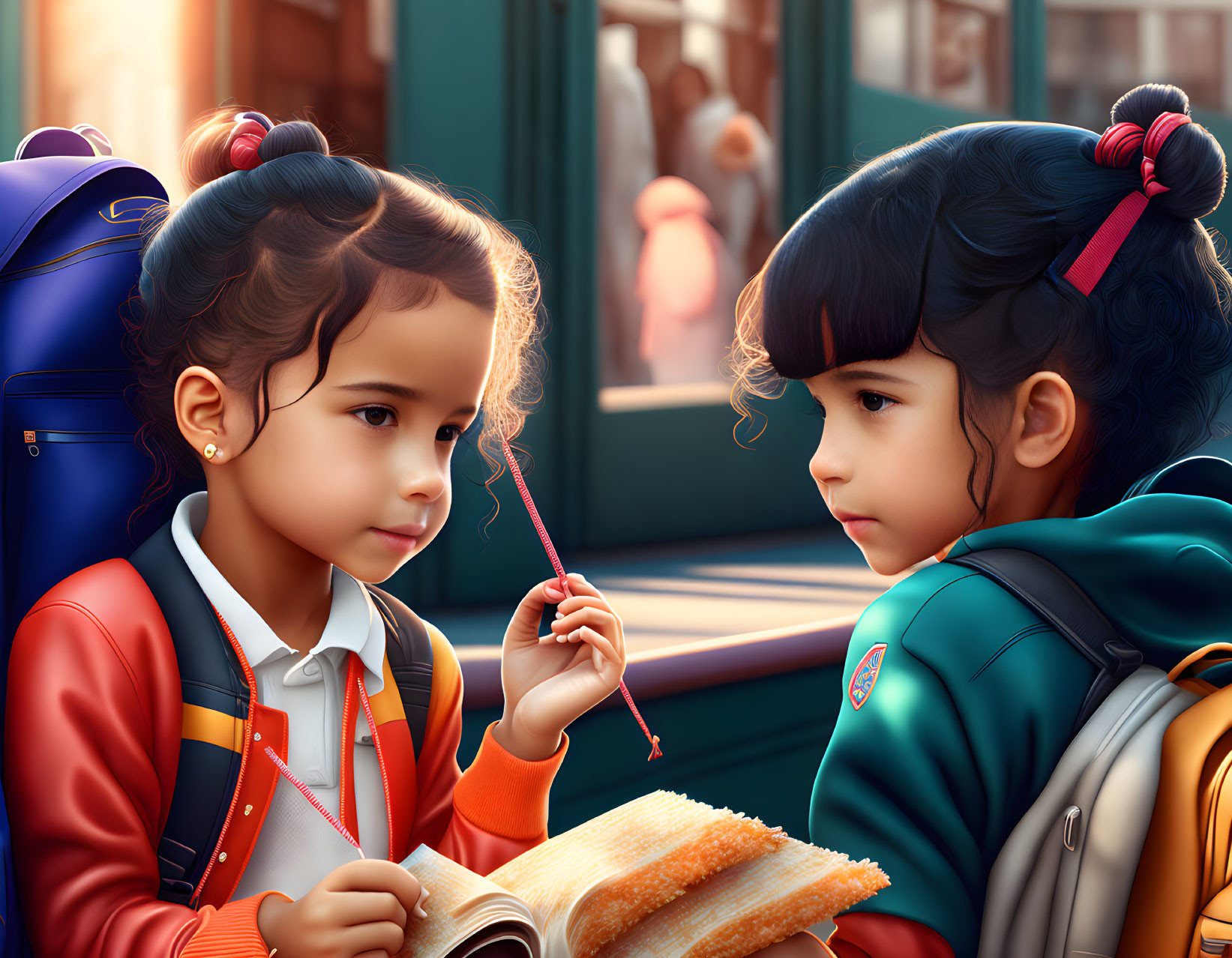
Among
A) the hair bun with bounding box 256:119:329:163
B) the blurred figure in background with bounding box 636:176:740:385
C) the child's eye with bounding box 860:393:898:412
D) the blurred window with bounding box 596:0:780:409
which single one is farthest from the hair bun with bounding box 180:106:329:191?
the blurred figure in background with bounding box 636:176:740:385

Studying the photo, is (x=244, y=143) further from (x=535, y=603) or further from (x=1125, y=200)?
(x=1125, y=200)

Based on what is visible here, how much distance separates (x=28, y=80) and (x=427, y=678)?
5.52 feet

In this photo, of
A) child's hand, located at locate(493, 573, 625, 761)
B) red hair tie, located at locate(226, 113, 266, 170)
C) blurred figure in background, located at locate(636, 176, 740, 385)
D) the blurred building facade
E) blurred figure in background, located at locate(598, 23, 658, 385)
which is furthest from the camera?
blurred figure in background, located at locate(636, 176, 740, 385)

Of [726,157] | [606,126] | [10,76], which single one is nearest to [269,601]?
[10,76]

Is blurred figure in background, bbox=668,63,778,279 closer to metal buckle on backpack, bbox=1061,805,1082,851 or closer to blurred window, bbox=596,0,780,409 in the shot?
blurred window, bbox=596,0,780,409

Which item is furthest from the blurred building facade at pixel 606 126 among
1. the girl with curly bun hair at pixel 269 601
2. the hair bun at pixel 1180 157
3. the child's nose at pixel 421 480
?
the hair bun at pixel 1180 157

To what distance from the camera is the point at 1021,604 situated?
3.10 feet

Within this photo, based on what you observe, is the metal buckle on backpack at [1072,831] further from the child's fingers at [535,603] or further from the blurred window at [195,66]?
the blurred window at [195,66]

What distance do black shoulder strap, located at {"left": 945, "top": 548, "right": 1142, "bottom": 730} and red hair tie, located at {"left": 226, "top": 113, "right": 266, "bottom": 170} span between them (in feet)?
2.23

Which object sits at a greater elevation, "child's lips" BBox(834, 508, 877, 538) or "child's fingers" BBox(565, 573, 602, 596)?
"child's lips" BBox(834, 508, 877, 538)

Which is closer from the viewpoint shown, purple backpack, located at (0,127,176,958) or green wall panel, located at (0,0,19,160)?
purple backpack, located at (0,127,176,958)

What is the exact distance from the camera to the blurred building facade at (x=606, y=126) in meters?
2.31

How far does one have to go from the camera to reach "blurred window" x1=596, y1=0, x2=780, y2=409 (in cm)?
307

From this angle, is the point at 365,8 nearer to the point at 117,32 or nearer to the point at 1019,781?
the point at 117,32
